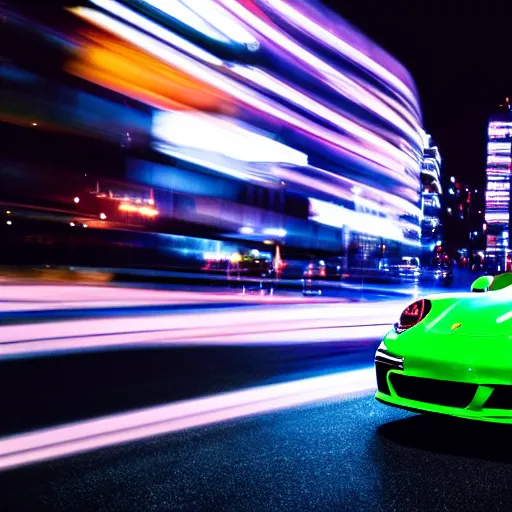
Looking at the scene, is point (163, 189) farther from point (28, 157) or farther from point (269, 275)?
point (269, 275)

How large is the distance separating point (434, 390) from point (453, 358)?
0.23 m

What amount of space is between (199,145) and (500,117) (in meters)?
79.9

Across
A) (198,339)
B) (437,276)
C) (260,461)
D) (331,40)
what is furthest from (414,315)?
(437,276)

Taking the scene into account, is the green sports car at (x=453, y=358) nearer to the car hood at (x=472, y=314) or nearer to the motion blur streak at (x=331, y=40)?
the car hood at (x=472, y=314)

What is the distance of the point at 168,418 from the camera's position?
15.3ft

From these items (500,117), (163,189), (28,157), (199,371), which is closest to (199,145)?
(163,189)

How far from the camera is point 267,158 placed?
13.6 m

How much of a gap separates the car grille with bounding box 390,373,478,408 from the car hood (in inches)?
13.9

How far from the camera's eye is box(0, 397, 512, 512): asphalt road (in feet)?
9.62

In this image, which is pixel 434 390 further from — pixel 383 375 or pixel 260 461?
pixel 260 461

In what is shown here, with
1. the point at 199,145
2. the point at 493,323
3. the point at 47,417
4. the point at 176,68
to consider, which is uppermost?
the point at 176,68

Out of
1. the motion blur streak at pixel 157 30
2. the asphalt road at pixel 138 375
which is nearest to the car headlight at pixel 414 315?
the asphalt road at pixel 138 375

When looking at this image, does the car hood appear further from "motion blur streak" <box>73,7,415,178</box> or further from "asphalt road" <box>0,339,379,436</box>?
"motion blur streak" <box>73,7,415,178</box>

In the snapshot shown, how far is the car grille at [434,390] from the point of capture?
12.2 ft
